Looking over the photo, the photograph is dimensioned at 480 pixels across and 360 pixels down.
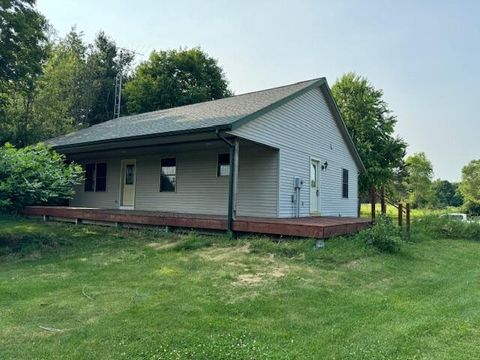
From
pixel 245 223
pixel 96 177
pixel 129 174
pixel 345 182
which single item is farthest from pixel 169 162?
pixel 345 182

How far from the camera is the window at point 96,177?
1455 cm

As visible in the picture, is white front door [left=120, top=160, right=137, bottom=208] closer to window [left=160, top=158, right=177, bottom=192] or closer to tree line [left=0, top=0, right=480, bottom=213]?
window [left=160, top=158, right=177, bottom=192]

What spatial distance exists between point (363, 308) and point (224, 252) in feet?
11.1

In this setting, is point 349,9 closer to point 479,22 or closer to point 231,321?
point 479,22

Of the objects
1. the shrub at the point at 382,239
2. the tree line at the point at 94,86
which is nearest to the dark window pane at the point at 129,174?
the shrub at the point at 382,239

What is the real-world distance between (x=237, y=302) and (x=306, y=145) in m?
8.14

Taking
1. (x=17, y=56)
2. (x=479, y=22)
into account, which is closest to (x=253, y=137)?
(x=479, y=22)

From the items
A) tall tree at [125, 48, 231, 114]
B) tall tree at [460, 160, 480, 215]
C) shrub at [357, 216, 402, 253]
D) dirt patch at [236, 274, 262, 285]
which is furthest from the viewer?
tall tree at [460, 160, 480, 215]

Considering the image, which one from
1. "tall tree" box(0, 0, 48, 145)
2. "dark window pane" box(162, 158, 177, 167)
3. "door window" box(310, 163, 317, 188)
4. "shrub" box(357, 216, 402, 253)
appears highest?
"tall tree" box(0, 0, 48, 145)

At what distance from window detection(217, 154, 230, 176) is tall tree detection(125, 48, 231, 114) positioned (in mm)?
18403

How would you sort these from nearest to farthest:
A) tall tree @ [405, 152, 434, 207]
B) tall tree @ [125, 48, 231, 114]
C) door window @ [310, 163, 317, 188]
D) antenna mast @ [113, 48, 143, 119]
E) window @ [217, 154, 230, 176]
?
window @ [217, 154, 230, 176], door window @ [310, 163, 317, 188], antenna mast @ [113, 48, 143, 119], tall tree @ [125, 48, 231, 114], tall tree @ [405, 152, 434, 207]

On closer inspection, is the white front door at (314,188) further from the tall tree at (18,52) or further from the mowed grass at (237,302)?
A: the tall tree at (18,52)

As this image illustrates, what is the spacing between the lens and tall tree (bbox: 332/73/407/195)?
81.6ft

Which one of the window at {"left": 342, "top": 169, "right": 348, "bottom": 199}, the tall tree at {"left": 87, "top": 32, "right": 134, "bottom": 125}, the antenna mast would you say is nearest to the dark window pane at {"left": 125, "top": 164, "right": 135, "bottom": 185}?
the window at {"left": 342, "top": 169, "right": 348, "bottom": 199}
